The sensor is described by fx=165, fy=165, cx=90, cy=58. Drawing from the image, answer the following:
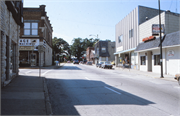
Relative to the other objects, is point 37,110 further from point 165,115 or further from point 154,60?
point 154,60

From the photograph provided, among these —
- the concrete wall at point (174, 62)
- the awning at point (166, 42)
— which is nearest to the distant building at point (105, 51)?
the awning at point (166, 42)

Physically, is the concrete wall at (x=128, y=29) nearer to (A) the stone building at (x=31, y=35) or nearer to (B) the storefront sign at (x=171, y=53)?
(B) the storefront sign at (x=171, y=53)

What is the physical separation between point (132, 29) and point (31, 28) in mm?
18914

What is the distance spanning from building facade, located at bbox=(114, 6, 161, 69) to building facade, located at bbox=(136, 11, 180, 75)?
1.68m

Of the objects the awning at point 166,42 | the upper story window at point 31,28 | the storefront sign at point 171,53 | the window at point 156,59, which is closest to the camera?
the awning at point 166,42

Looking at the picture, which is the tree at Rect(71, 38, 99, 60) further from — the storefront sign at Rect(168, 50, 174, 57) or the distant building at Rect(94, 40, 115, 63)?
the storefront sign at Rect(168, 50, 174, 57)

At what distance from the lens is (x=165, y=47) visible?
1866 cm

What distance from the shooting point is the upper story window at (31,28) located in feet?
103

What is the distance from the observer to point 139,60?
27.1 metres

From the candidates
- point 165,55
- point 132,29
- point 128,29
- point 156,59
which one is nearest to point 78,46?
point 128,29

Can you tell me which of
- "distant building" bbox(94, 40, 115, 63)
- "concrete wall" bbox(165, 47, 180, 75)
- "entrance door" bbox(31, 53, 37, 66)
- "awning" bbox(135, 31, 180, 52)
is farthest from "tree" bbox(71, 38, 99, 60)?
"concrete wall" bbox(165, 47, 180, 75)

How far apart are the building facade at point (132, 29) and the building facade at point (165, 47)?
1.68 metres

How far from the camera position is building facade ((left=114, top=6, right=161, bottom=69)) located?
2725cm

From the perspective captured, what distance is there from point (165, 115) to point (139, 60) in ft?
74.9
